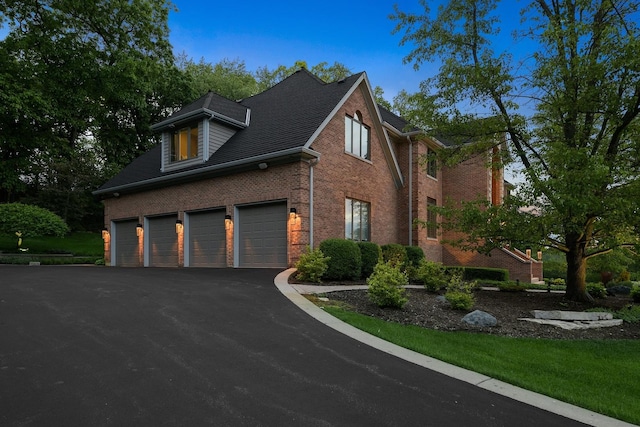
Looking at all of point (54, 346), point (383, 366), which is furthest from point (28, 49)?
point (383, 366)

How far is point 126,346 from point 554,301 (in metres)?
10.8

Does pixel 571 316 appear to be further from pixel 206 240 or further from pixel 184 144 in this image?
pixel 184 144

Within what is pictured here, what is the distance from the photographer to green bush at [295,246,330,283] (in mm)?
11375

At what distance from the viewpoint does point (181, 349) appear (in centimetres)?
496

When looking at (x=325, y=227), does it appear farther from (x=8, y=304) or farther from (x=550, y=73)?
(x=8, y=304)

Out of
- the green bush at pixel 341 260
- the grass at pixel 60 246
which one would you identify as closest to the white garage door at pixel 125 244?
the grass at pixel 60 246

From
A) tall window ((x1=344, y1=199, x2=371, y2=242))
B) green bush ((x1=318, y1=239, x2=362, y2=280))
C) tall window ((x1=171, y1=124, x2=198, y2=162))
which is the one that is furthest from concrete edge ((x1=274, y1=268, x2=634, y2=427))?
tall window ((x1=171, y1=124, x2=198, y2=162))

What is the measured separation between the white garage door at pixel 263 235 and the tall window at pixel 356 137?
4.12 meters

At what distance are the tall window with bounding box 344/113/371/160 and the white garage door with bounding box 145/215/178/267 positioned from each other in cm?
834

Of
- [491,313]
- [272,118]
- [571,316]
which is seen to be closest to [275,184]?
[272,118]

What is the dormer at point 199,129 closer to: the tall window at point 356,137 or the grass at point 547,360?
the tall window at point 356,137

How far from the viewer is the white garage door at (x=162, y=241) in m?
18.0

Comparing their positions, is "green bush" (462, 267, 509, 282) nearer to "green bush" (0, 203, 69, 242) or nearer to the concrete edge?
the concrete edge

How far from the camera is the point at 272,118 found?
667 inches
